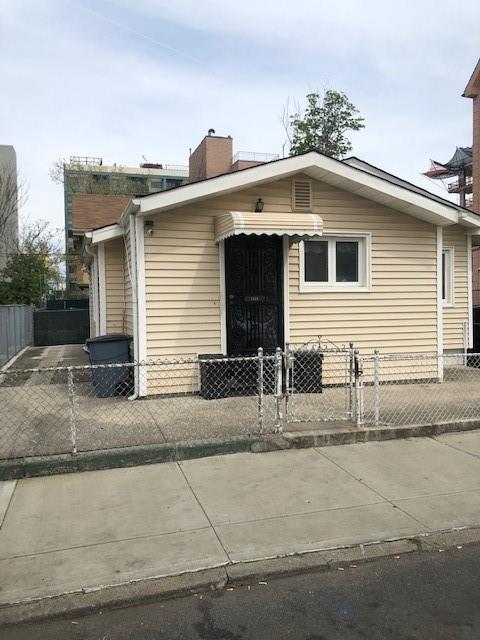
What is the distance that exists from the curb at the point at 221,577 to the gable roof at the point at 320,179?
5.40 metres

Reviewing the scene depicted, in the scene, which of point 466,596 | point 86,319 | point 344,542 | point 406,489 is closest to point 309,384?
point 406,489

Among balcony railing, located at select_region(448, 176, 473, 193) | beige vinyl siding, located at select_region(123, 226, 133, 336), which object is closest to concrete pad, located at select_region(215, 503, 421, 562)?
beige vinyl siding, located at select_region(123, 226, 133, 336)

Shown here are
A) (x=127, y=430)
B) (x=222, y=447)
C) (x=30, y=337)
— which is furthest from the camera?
(x=30, y=337)

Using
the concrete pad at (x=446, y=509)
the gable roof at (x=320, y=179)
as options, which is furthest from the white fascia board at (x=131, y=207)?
the concrete pad at (x=446, y=509)

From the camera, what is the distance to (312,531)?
13.6 ft

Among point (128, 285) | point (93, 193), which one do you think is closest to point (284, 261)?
point (128, 285)

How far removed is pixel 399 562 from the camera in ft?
12.5

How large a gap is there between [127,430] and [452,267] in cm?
856

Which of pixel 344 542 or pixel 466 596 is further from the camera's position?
pixel 344 542

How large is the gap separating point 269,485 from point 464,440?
271 cm

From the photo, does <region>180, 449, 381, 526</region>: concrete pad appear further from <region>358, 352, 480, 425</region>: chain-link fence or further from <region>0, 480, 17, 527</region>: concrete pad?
<region>0, 480, 17, 527</region>: concrete pad

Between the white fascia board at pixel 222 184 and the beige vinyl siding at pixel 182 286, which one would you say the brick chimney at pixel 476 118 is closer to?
the white fascia board at pixel 222 184

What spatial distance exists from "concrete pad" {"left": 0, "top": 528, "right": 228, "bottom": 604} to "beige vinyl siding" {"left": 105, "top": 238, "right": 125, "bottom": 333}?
733cm

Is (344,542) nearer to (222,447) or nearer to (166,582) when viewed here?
(166,582)
